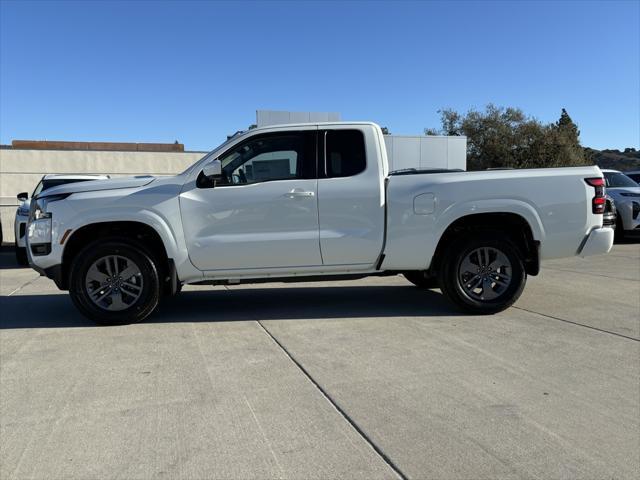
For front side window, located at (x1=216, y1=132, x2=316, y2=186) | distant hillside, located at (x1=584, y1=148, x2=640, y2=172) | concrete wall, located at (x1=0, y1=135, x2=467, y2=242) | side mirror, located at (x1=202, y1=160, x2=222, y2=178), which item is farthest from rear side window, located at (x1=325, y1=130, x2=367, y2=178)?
distant hillside, located at (x1=584, y1=148, x2=640, y2=172)

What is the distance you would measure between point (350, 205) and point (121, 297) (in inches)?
102

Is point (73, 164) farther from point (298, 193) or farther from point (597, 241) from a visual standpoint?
point (597, 241)

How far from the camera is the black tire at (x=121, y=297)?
556cm

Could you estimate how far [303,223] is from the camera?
18.8 ft

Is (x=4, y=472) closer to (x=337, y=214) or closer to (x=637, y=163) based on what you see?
(x=337, y=214)

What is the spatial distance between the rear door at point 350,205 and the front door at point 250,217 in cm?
12

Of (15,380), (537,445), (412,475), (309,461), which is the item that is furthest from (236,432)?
(15,380)

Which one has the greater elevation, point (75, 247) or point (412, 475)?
point (75, 247)

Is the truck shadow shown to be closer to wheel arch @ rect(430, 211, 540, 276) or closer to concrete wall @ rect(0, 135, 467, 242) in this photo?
wheel arch @ rect(430, 211, 540, 276)

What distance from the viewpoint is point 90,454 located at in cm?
296

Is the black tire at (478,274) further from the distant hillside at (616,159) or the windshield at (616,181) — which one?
the distant hillside at (616,159)

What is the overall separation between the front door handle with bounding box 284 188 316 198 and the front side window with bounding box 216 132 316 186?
186 millimetres

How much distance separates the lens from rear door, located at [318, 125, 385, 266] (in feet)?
18.8

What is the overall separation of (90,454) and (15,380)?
155 centimetres
